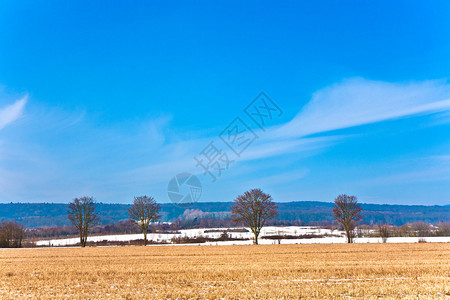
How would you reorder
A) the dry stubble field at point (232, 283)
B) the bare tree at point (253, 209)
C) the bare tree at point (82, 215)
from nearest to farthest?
the dry stubble field at point (232, 283) → the bare tree at point (253, 209) → the bare tree at point (82, 215)

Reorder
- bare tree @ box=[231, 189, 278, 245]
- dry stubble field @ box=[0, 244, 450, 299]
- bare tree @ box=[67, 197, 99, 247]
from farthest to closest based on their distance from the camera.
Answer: bare tree @ box=[67, 197, 99, 247] < bare tree @ box=[231, 189, 278, 245] < dry stubble field @ box=[0, 244, 450, 299]

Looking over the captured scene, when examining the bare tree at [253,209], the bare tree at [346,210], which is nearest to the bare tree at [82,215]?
the bare tree at [253,209]

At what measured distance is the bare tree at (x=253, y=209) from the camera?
72.5m

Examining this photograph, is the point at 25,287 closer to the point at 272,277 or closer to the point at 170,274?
the point at 170,274

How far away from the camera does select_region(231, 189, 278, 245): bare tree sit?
238ft

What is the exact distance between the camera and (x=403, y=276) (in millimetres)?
22719

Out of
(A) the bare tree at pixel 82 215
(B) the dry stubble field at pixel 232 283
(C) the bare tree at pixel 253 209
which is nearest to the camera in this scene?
(B) the dry stubble field at pixel 232 283

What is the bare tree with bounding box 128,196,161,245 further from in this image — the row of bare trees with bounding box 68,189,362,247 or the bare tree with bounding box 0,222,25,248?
the bare tree with bounding box 0,222,25,248

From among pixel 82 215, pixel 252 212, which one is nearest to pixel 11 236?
pixel 82 215

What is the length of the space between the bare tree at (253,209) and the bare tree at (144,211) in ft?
61.0

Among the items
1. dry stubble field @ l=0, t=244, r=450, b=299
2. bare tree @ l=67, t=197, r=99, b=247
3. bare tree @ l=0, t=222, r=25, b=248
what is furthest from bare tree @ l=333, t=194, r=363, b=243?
bare tree @ l=0, t=222, r=25, b=248

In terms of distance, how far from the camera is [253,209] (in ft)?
239

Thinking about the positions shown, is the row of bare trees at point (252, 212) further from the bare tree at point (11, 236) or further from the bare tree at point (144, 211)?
the bare tree at point (11, 236)

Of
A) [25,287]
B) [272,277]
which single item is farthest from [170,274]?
[25,287]
